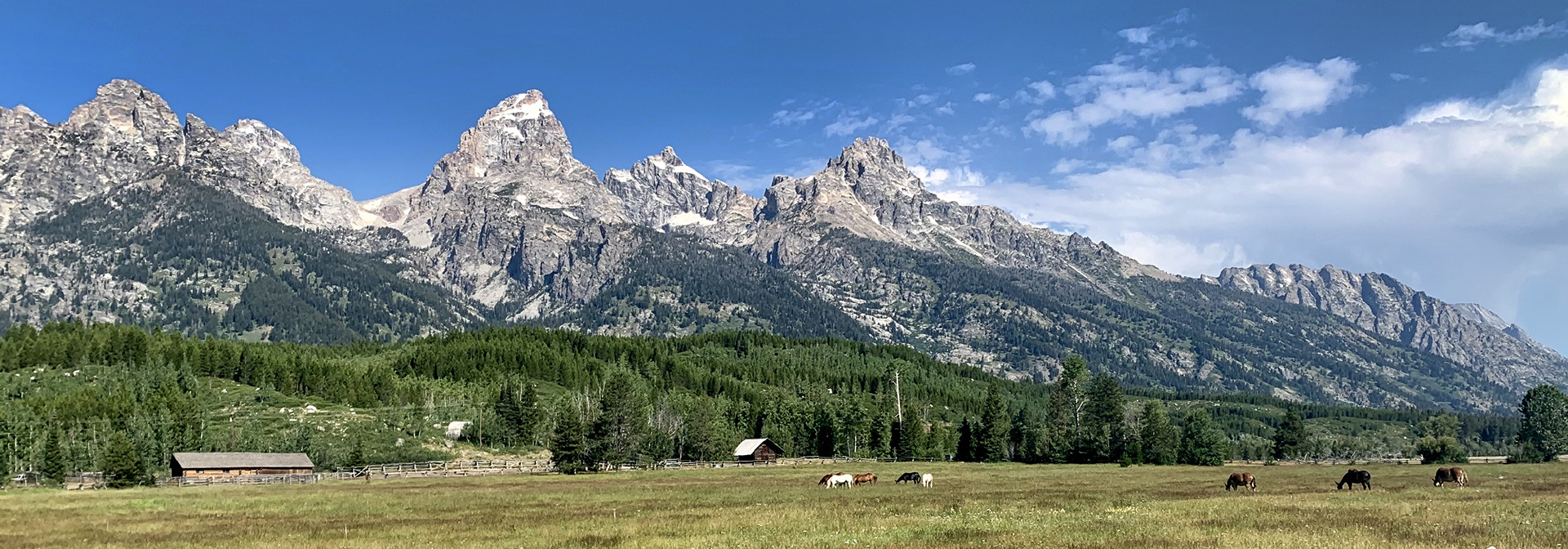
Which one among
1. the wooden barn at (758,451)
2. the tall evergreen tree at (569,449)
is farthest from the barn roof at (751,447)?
the tall evergreen tree at (569,449)

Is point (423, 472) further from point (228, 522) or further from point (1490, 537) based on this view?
point (1490, 537)

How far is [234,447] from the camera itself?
123 metres

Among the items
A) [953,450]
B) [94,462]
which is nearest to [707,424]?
[953,450]

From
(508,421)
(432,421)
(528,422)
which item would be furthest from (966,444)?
(432,421)

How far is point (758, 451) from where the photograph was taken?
150250mm

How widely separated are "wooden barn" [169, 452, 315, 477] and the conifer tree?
168 meters

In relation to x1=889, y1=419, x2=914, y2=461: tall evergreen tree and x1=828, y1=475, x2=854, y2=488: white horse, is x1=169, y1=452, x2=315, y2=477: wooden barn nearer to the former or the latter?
x1=828, y1=475, x2=854, y2=488: white horse

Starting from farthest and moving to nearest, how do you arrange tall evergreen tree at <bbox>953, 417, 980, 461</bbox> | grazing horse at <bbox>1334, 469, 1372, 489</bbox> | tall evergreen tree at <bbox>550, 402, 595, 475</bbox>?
tall evergreen tree at <bbox>953, 417, 980, 461</bbox> → tall evergreen tree at <bbox>550, 402, 595, 475</bbox> → grazing horse at <bbox>1334, 469, 1372, 489</bbox>

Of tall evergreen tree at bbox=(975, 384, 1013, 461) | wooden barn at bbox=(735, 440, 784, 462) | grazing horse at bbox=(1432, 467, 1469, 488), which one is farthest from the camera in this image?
wooden barn at bbox=(735, 440, 784, 462)

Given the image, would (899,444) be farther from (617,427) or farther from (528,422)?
(528,422)

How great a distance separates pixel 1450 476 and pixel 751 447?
10626cm

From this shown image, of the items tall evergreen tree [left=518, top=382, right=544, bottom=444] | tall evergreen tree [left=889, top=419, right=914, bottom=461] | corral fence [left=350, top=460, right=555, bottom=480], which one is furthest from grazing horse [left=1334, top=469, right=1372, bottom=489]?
tall evergreen tree [left=518, top=382, right=544, bottom=444]

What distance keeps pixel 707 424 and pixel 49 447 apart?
267ft

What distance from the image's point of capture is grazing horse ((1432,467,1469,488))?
57.3 metres
